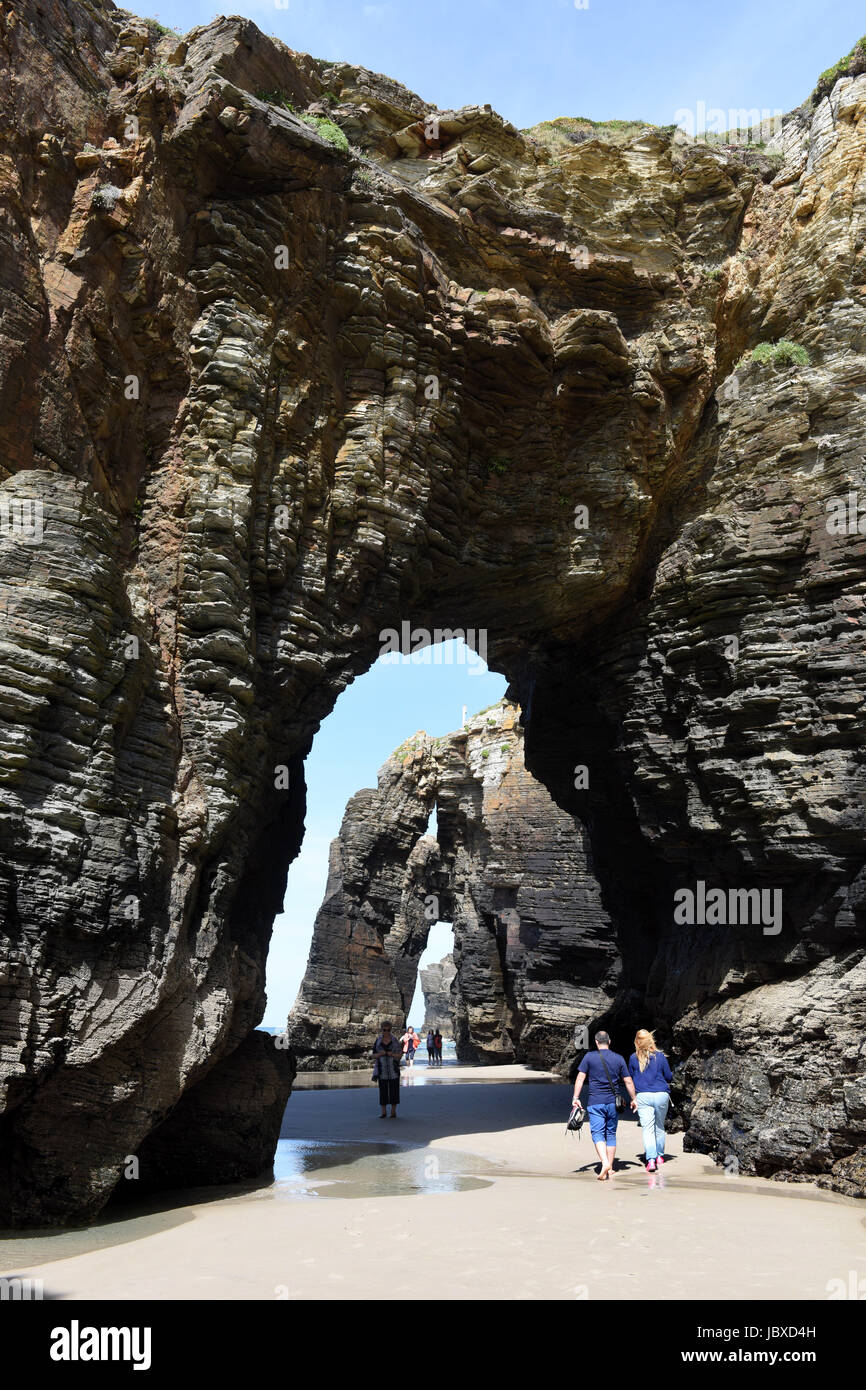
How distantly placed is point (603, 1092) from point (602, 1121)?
0.49m

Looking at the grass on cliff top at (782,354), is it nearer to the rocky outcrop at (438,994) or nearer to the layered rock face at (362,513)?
the layered rock face at (362,513)

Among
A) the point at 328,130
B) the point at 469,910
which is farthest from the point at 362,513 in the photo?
the point at 469,910

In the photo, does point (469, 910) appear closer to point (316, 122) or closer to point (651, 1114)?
point (651, 1114)

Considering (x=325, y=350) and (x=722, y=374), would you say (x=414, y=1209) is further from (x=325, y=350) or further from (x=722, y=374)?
(x=722, y=374)

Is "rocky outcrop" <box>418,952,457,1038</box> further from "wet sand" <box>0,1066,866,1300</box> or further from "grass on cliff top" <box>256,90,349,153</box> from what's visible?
"grass on cliff top" <box>256,90,349,153</box>

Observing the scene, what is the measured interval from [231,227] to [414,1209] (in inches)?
475

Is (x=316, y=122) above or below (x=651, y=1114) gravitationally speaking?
above

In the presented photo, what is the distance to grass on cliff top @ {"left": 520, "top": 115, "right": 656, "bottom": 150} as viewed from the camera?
55.5 ft

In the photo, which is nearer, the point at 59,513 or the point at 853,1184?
the point at 59,513

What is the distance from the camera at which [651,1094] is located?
430 inches

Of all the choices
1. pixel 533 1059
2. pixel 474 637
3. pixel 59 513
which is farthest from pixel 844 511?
pixel 533 1059

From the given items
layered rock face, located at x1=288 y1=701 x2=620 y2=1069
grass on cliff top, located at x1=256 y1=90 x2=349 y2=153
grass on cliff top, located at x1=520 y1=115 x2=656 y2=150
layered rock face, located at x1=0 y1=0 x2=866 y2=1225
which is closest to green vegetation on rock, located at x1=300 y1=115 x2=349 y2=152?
grass on cliff top, located at x1=256 y1=90 x2=349 y2=153

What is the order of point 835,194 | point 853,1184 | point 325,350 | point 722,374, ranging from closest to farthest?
point 853,1184 < point 325,350 < point 835,194 < point 722,374
